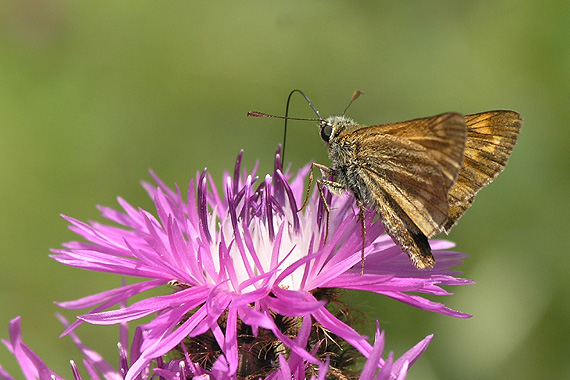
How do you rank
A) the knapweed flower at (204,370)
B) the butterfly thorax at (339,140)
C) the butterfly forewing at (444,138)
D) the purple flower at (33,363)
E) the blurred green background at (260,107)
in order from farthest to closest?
the blurred green background at (260,107) → the butterfly thorax at (339,140) → the purple flower at (33,363) → the butterfly forewing at (444,138) → the knapweed flower at (204,370)

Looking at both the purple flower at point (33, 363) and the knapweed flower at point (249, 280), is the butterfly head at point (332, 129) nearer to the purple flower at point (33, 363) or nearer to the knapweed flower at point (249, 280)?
the knapweed flower at point (249, 280)

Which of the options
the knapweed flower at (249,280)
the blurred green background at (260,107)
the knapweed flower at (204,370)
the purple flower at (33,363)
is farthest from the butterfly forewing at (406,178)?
the blurred green background at (260,107)

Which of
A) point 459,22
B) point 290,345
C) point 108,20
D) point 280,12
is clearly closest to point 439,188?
point 290,345

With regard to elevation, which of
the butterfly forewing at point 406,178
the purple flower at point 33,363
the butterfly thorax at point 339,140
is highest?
the butterfly thorax at point 339,140

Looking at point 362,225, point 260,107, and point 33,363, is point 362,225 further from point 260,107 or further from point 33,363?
point 260,107

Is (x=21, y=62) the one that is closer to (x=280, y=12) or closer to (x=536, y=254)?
(x=280, y=12)

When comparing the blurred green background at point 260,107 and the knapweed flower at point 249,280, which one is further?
the blurred green background at point 260,107
